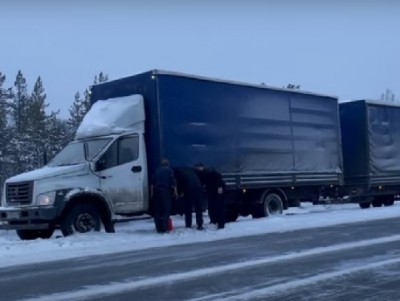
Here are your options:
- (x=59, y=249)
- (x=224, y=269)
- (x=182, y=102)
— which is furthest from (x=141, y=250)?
(x=182, y=102)

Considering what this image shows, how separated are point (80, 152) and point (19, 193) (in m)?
1.69

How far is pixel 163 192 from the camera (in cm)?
1315

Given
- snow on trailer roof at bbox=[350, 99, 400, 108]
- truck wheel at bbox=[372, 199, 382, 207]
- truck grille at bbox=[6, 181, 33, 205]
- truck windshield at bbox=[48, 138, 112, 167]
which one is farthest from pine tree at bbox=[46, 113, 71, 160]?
truck grille at bbox=[6, 181, 33, 205]

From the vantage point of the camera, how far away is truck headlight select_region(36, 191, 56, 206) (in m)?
12.4

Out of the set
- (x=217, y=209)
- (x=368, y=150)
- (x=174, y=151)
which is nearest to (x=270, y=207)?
(x=217, y=209)

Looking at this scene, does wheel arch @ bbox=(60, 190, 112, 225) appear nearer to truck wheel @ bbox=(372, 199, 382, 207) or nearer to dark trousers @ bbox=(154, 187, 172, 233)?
dark trousers @ bbox=(154, 187, 172, 233)

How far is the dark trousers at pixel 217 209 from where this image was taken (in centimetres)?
1403

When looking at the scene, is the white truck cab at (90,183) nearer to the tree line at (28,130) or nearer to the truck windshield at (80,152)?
the truck windshield at (80,152)

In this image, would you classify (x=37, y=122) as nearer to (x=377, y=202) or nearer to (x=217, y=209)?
(x=377, y=202)

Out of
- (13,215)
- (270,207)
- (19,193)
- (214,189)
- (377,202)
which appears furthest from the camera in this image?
(377,202)

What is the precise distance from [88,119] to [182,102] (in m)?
2.31

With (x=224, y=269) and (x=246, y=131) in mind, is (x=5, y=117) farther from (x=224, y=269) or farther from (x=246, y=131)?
(x=224, y=269)

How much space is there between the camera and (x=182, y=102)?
47.2 feet

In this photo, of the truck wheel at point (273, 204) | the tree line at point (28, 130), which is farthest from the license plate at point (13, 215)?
the tree line at point (28, 130)
